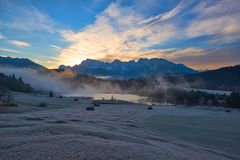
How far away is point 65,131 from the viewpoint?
8.20 meters

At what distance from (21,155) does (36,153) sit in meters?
0.30

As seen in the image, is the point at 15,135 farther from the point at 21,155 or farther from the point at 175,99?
the point at 175,99

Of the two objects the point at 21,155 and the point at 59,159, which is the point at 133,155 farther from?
the point at 21,155

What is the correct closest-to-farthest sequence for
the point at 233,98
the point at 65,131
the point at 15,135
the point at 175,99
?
the point at 15,135
the point at 65,131
the point at 233,98
the point at 175,99

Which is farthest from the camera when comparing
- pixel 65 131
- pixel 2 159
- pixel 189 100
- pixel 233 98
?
pixel 189 100

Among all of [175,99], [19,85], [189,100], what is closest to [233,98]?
[189,100]

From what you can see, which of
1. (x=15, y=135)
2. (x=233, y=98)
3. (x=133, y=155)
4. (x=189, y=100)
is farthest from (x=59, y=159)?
(x=189, y=100)

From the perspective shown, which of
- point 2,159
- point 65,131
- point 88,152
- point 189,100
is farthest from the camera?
point 189,100

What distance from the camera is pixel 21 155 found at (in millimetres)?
5359

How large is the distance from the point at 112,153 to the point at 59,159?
124cm

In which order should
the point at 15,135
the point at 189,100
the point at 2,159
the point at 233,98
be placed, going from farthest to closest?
the point at 189,100, the point at 233,98, the point at 15,135, the point at 2,159

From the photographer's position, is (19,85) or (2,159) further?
(19,85)

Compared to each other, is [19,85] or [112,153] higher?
[19,85]

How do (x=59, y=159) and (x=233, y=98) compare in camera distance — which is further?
(x=233, y=98)
